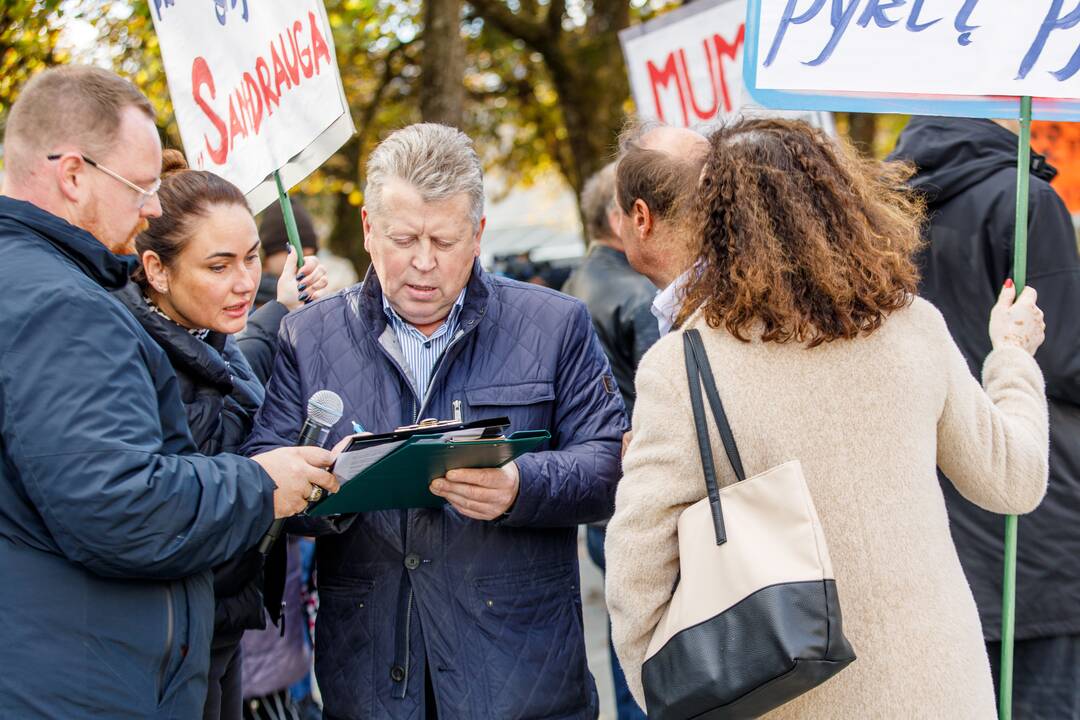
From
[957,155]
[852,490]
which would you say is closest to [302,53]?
[957,155]

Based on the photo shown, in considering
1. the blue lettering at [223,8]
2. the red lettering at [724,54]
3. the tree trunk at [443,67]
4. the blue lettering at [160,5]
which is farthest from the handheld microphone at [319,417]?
the tree trunk at [443,67]

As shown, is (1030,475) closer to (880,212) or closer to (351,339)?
(880,212)

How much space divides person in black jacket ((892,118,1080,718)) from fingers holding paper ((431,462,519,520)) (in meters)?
1.39

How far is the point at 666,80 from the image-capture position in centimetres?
534

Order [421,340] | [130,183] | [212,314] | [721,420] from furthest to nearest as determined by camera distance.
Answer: [212,314] → [421,340] → [130,183] → [721,420]

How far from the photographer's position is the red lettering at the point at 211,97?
331cm

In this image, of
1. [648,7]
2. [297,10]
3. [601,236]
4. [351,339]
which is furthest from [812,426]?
[648,7]

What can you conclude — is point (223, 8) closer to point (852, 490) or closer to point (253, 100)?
point (253, 100)

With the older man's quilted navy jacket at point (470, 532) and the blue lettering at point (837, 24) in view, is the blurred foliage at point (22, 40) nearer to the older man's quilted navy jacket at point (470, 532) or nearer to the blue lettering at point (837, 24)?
the older man's quilted navy jacket at point (470, 532)

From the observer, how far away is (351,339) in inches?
102

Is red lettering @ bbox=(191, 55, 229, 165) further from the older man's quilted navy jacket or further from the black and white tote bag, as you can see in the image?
the black and white tote bag

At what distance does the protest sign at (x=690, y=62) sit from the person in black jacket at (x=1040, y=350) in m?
2.00

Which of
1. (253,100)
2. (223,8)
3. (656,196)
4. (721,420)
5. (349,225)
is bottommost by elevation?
(349,225)

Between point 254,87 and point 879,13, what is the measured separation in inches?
67.5
